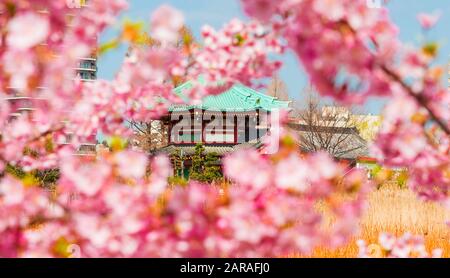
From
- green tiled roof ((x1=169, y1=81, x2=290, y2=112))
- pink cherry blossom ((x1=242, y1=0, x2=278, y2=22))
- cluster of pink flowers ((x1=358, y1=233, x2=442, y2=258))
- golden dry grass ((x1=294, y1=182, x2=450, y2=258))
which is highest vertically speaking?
green tiled roof ((x1=169, y1=81, x2=290, y2=112))

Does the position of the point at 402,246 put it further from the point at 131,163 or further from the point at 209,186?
the point at 131,163

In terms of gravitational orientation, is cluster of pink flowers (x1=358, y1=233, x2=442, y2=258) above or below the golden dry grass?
above

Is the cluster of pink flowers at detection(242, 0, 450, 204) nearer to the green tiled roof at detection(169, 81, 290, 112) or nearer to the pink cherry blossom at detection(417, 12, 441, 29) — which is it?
the pink cherry blossom at detection(417, 12, 441, 29)

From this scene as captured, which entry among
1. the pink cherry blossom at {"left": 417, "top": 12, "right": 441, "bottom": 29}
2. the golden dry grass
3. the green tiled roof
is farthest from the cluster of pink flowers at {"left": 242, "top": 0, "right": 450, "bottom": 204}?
the green tiled roof

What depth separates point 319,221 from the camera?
46.6 inches

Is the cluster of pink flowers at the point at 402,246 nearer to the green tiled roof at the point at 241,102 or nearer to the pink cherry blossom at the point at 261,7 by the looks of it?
the pink cherry blossom at the point at 261,7

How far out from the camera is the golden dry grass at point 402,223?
13.9ft

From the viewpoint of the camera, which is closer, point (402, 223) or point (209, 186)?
point (209, 186)

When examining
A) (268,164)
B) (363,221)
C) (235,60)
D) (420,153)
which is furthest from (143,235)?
(363,221)

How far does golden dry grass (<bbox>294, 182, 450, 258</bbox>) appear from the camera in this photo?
423cm

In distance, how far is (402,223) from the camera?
5.19 m

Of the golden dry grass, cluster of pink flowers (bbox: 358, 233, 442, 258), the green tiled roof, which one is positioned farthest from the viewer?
the green tiled roof

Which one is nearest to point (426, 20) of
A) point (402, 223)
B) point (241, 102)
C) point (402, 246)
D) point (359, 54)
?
point (359, 54)

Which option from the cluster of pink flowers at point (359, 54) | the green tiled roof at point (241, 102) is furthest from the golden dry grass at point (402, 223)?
the green tiled roof at point (241, 102)
